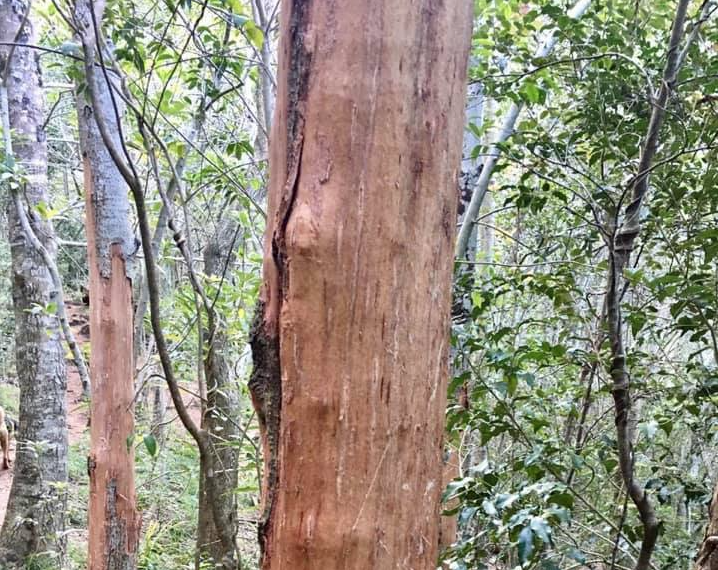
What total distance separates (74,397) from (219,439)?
37.8 feet

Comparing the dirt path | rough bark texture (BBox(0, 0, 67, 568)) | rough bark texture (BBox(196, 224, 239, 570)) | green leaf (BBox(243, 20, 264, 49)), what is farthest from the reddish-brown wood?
the dirt path

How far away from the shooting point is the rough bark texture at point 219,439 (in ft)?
8.31

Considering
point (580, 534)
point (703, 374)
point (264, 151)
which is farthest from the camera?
point (264, 151)

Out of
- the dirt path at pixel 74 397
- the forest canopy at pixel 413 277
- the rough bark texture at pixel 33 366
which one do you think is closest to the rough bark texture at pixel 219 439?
the forest canopy at pixel 413 277

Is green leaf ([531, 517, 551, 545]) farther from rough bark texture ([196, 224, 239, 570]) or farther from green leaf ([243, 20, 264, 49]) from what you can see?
green leaf ([243, 20, 264, 49])

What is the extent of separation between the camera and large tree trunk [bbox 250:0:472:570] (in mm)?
834

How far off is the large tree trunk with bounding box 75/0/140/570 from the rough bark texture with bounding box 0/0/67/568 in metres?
1.89

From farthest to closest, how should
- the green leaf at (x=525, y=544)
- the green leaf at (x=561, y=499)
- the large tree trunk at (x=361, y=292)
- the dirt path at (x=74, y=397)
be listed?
the dirt path at (x=74, y=397), the green leaf at (x=561, y=499), the green leaf at (x=525, y=544), the large tree trunk at (x=361, y=292)

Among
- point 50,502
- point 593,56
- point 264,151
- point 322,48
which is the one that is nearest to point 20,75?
point 264,151

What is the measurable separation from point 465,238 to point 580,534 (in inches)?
71.1

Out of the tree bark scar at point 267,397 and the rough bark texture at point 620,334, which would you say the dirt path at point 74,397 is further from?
the tree bark scar at point 267,397

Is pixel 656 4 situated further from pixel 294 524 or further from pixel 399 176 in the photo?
pixel 294 524

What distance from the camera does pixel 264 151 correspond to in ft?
13.4

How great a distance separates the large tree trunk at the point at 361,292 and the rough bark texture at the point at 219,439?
4.94 feet
